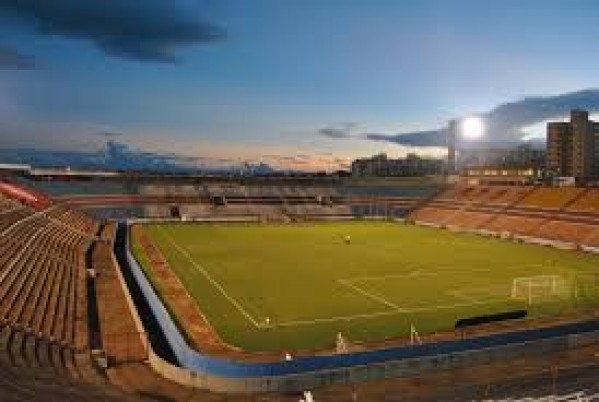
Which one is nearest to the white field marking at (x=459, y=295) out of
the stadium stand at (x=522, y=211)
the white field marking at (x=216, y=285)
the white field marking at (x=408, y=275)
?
the white field marking at (x=408, y=275)

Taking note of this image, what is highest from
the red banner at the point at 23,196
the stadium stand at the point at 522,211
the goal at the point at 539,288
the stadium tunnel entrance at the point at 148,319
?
the red banner at the point at 23,196

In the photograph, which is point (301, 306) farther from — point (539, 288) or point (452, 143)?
point (452, 143)

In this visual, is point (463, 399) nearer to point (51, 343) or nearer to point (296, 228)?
point (51, 343)

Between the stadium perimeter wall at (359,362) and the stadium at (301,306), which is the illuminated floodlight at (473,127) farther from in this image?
the stadium perimeter wall at (359,362)

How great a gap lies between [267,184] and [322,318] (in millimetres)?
84458

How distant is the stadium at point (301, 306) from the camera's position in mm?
23766

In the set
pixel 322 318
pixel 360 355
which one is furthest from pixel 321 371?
pixel 322 318

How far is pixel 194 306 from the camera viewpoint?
36.5 meters

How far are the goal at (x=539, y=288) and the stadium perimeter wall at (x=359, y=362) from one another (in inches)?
341

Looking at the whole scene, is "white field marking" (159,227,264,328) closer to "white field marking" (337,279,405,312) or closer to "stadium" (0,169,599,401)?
"stadium" (0,169,599,401)

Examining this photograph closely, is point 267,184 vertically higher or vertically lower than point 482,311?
higher

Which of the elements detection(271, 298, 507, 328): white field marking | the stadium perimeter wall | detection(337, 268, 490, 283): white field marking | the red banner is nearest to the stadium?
the stadium perimeter wall

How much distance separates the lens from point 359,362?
80.8 feet

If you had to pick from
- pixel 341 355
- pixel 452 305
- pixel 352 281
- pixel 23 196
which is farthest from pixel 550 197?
pixel 341 355
